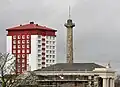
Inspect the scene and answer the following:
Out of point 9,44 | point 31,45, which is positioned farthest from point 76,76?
point 9,44

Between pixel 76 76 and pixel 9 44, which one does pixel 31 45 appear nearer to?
pixel 9 44

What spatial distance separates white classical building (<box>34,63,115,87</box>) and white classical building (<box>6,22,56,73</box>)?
88.7ft

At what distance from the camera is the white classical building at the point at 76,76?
120250mm

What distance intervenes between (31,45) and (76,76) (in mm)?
36027

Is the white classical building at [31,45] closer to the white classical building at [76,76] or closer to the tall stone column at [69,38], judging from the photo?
the tall stone column at [69,38]

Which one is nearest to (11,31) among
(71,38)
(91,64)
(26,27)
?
(26,27)

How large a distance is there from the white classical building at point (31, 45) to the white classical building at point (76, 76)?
27034mm

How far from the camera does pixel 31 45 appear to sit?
157 metres

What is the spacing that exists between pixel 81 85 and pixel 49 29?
4517 centimetres

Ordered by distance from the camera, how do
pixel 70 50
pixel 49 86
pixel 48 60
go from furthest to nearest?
pixel 48 60
pixel 70 50
pixel 49 86

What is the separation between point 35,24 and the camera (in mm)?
162375

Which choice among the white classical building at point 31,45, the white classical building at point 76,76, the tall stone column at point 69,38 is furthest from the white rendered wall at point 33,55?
the white classical building at point 76,76

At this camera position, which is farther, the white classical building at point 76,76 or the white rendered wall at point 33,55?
the white rendered wall at point 33,55

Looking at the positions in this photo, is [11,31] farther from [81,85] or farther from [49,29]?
[81,85]
